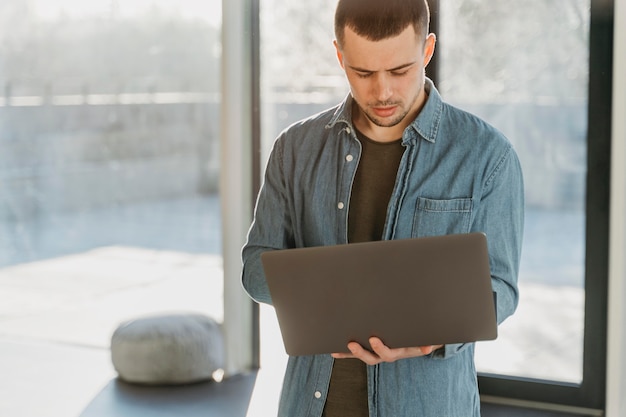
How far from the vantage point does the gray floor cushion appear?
3725mm

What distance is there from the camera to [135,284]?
4.10 meters

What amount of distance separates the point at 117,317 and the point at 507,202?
3.03 metres

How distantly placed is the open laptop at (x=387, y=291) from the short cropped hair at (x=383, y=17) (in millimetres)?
371

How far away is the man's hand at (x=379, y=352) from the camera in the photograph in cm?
132

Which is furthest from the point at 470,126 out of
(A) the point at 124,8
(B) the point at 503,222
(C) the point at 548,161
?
(A) the point at 124,8

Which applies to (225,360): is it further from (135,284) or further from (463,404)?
(463,404)

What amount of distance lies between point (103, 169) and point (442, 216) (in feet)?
9.58

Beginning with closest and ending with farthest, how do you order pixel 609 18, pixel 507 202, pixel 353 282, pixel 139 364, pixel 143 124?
1. pixel 353 282
2. pixel 507 202
3. pixel 609 18
4. pixel 139 364
5. pixel 143 124

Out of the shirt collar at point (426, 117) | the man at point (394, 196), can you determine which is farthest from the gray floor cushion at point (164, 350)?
the shirt collar at point (426, 117)

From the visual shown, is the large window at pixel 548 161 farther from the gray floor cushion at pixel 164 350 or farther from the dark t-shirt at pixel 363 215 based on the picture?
the dark t-shirt at pixel 363 215

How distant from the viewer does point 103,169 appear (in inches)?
159

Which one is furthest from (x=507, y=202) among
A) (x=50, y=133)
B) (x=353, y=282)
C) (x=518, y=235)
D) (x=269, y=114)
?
(x=50, y=133)

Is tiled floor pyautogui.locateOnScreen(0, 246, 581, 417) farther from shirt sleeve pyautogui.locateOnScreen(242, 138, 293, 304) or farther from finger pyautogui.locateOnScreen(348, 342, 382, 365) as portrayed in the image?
finger pyautogui.locateOnScreen(348, 342, 382, 365)

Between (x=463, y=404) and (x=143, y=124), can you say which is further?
(x=143, y=124)
